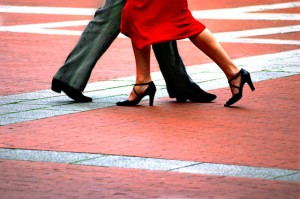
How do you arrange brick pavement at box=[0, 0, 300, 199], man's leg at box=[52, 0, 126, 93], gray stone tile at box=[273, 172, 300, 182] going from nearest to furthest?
brick pavement at box=[0, 0, 300, 199]
gray stone tile at box=[273, 172, 300, 182]
man's leg at box=[52, 0, 126, 93]

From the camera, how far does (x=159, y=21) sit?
8359 millimetres

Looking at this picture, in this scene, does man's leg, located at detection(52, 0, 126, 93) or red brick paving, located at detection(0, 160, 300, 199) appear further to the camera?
man's leg, located at detection(52, 0, 126, 93)

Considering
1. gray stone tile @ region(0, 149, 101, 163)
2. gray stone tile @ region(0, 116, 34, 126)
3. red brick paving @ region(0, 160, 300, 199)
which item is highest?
red brick paving @ region(0, 160, 300, 199)

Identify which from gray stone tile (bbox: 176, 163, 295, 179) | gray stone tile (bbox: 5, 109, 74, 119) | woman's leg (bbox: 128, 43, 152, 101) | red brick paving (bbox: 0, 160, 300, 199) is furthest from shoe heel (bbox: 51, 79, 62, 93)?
gray stone tile (bbox: 176, 163, 295, 179)

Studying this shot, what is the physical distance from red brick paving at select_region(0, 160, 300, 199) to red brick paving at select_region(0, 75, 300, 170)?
522 millimetres

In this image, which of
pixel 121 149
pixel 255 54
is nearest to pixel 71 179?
pixel 121 149

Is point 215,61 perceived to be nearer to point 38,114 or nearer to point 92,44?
point 92,44

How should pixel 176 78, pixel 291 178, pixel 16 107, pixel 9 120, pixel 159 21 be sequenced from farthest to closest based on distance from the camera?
pixel 176 78, pixel 16 107, pixel 159 21, pixel 9 120, pixel 291 178

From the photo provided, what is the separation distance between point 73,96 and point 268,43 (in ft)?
16.3

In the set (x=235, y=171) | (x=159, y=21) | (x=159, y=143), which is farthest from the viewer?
(x=159, y=21)

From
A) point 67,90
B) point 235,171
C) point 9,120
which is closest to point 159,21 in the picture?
point 67,90

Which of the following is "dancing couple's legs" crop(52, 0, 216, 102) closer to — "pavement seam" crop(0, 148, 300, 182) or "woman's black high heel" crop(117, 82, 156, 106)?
"woman's black high heel" crop(117, 82, 156, 106)

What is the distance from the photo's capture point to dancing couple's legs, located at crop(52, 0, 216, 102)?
870cm

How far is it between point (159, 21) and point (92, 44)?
686 millimetres
